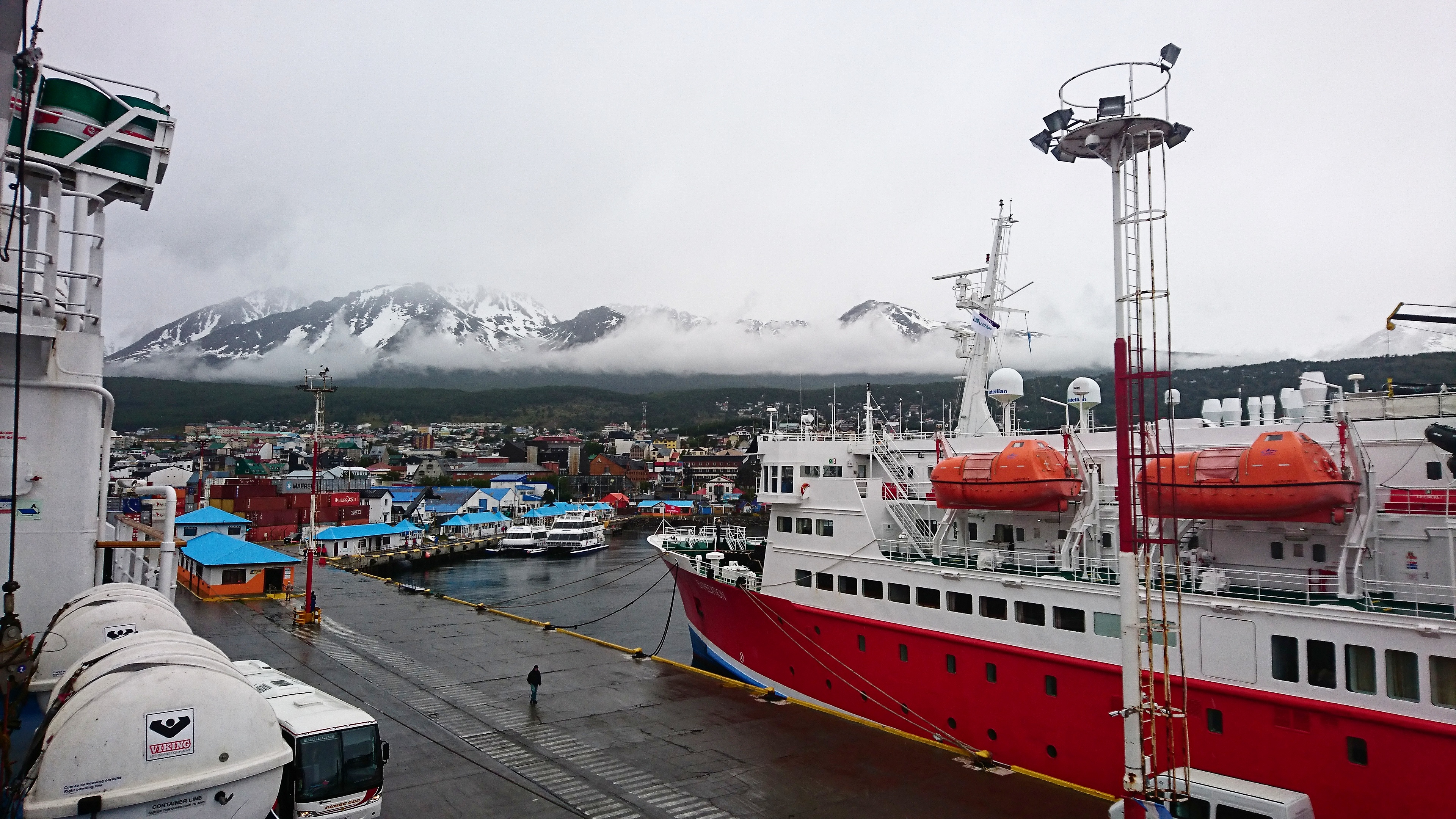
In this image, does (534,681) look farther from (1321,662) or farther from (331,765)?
(1321,662)

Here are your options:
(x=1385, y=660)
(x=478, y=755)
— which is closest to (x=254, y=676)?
(x=478, y=755)

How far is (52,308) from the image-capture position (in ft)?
27.9

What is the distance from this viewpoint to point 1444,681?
954cm

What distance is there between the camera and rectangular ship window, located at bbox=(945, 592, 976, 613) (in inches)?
558

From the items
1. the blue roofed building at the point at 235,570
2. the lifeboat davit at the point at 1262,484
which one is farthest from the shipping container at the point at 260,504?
the lifeboat davit at the point at 1262,484

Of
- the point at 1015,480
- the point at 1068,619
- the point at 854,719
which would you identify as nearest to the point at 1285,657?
the point at 1068,619

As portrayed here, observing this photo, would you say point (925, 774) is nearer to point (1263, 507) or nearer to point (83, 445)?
point (1263, 507)

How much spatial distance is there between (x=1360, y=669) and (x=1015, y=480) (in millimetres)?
5428

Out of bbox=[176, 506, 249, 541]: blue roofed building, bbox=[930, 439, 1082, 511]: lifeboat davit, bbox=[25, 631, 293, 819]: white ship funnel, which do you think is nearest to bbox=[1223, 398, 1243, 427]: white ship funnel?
bbox=[930, 439, 1082, 511]: lifeboat davit

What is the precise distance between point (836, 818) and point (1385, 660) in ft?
24.6

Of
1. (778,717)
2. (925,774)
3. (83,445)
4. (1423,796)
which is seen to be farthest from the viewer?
(778,717)

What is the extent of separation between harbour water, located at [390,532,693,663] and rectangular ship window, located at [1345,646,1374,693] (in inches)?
627

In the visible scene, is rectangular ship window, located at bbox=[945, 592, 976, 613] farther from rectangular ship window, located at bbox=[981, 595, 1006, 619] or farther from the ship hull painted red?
the ship hull painted red

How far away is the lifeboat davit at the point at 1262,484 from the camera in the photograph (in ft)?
35.9
